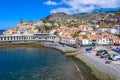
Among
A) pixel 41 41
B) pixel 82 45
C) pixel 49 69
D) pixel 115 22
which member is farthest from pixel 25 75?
pixel 115 22

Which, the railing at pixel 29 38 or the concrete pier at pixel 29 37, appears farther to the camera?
the concrete pier at pixel 29 37

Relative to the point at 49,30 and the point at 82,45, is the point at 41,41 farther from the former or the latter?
the point at 82,45

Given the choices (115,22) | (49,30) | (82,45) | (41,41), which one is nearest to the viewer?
(82,45)

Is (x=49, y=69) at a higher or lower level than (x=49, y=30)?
lower

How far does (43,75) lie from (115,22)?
350ft

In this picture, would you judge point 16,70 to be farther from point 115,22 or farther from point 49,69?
point 115,22

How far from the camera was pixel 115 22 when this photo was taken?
145625 mm

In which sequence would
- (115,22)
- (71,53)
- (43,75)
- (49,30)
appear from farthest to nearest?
(49,30) < (115,22) < (71,53) < (43,75)

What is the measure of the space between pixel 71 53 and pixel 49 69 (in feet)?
82.0

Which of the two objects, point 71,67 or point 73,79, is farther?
point 71,67

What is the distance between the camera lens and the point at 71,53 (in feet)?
257

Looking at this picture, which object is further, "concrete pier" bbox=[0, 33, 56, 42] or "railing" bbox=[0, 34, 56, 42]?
"concrete pier" bbox=[0, 33, 56, 42]

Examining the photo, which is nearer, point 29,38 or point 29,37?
point 29,38

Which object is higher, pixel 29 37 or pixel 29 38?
pixel 29 37
